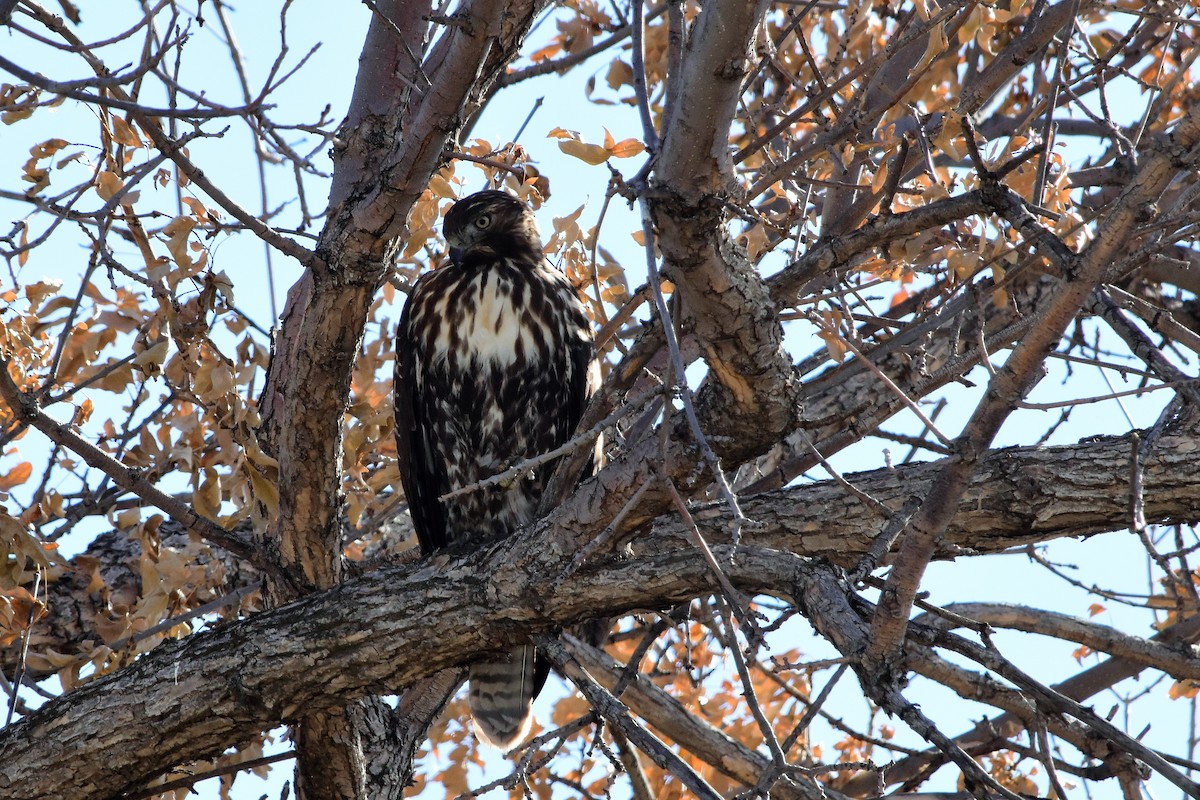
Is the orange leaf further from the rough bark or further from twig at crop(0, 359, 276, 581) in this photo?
twig at crop(0, 359, 276, 581)

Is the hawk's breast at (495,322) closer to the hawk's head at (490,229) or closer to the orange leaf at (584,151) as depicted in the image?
the hawk's head at (490,229)

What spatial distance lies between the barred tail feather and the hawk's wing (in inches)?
20.4

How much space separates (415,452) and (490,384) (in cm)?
39

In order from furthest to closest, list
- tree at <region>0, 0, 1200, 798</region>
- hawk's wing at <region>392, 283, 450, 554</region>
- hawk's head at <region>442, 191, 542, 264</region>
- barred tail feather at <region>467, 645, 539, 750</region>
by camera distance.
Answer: barred tail feather at <region>467, 645, 539, 750</region>
hawk's head at <region>442, 191, 542, 264</region>
hawk's wing at <region>392, 283, 450, 554</region>
tree at <region>0, 0, 1200, 798</region>

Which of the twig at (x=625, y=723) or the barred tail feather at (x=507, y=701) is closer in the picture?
the twig at (x=625, y=723)

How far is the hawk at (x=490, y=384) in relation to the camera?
170 inches

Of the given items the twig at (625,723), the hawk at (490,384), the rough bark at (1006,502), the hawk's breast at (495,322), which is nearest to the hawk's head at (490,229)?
the hawk at (490,384)

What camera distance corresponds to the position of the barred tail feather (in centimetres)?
452

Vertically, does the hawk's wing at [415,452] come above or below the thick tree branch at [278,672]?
above

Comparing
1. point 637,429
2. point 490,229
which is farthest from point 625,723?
point 490,229

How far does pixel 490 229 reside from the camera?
4.52 metres

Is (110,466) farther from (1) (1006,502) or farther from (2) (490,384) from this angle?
(1) (1006,502)

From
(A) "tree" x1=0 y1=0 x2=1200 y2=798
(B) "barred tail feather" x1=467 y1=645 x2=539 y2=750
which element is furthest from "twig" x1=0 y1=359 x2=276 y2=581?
(B) "barred tail feather" x1=467 y1=645 x2=539 y2=750

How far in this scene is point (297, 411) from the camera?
10.4ft
